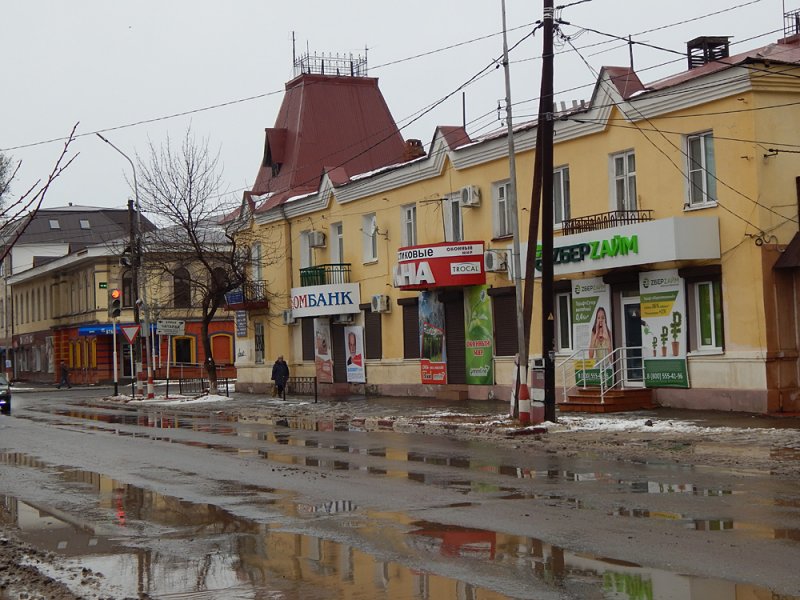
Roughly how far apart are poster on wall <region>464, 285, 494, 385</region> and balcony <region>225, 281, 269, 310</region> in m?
13.2

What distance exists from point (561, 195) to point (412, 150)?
12.5 m

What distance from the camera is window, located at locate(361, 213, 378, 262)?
1471 inches

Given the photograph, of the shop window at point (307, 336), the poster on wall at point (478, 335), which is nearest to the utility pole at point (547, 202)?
the poster on wall at point (478, 335)

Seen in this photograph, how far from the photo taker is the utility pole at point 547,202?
21.2m

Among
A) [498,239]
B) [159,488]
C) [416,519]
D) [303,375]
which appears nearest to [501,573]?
[416,519]

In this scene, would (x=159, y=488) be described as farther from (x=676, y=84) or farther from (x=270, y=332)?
(x=270, y=332)

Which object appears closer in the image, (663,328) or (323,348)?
(663,328)

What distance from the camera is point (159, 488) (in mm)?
14250

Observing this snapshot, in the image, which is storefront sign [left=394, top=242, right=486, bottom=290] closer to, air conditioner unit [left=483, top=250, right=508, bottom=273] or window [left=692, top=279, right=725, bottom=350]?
air conditioner unit [left=483, top=250, right=508, bottom=273]

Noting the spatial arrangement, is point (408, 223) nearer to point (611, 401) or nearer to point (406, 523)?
point (611, 401)

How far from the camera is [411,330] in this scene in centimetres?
3541

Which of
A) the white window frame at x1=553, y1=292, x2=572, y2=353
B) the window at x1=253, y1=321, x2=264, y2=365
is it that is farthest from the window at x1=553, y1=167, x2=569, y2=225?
the window at x1=253, y1=321, x2=264, y2=365

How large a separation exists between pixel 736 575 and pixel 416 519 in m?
3.84

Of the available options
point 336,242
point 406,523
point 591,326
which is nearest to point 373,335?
point 336,242
